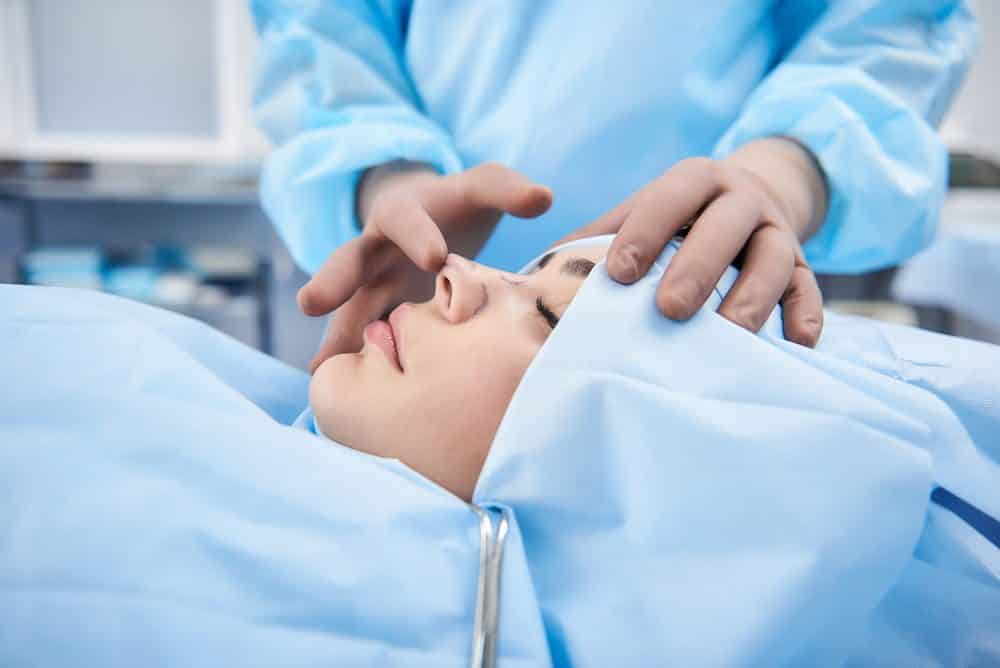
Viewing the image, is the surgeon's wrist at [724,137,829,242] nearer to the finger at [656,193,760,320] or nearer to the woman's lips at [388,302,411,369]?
the finger at [656,193,760,320]

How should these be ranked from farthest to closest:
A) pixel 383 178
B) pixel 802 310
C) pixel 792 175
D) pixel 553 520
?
pixel 383 178
pixel 792 175
pixel 802 310
pixel 553 520

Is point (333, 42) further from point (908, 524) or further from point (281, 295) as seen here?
point (281, 295)

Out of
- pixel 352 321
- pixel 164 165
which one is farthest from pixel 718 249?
pixel 164 165

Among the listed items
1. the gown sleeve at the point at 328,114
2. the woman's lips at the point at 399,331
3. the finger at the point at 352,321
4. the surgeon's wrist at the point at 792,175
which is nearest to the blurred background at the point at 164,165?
the gown sleeve at the point at 328,114

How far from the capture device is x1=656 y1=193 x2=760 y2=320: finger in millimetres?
510

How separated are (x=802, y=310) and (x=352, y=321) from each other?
41cm

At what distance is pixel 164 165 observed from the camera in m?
2.71

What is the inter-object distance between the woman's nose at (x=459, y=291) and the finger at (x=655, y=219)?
115mm

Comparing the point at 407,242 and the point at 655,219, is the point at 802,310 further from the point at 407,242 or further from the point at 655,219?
the point at 407,242

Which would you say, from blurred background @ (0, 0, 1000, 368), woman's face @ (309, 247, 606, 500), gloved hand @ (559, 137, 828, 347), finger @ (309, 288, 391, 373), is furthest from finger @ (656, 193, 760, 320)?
blurred background @ (0, 0, 1000, 368)

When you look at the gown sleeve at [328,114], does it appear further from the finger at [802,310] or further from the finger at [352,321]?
the finger at [802,310]

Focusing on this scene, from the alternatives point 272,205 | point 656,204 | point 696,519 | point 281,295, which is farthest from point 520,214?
point 281,295

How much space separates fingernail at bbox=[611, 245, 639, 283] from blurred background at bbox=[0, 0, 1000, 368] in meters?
2.08

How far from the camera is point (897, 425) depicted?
19.0 inches
